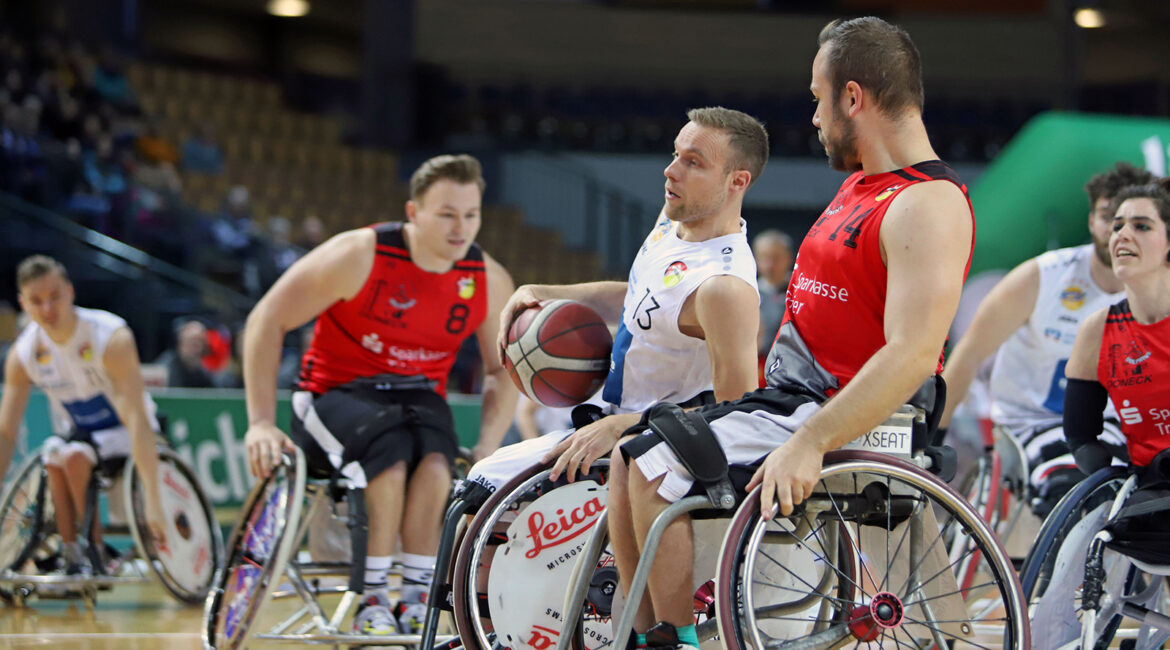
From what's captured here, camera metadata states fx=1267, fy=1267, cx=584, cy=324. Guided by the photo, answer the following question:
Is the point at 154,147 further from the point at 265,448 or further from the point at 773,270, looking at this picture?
the point at 265,448

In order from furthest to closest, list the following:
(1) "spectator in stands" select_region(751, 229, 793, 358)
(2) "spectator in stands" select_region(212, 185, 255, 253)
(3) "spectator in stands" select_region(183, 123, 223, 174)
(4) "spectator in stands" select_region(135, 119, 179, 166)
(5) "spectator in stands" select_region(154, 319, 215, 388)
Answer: (3) "spectator in stands" select_region(183, 123, 223, 174) → (4) "spectator in stands" select_region(135, 119, 179, 166) → (2) "spectator in stands" select_region(212, 185, 255, 253) → (5) "spectator in stands" select_region(154, 319, 215, 388) → (1) "spectator in stands" select_region(751, 229, 793, 358)

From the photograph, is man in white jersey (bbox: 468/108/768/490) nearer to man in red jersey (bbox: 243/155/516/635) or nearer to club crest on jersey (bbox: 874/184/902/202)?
club crest on jersey (bbox: 874/184/902/202)

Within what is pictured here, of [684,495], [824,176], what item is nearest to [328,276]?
[684,495]

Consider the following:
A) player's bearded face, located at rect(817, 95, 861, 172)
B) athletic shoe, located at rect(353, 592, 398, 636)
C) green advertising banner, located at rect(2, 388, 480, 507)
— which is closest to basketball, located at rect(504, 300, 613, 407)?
player's bearded face, located at rect(817, 95, 861, 172)

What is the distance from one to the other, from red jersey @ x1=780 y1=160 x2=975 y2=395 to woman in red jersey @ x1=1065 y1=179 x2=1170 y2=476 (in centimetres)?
123

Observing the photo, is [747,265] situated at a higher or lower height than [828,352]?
higher

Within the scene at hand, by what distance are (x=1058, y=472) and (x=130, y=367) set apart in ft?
12.8

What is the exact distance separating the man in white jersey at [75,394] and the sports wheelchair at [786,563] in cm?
286

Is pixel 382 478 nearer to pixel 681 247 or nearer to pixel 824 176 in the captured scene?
pixel 681 247

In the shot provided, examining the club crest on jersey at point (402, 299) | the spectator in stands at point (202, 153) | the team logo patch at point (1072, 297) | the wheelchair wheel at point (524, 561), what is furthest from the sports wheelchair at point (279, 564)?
the spectator in stands at point (202, 153)

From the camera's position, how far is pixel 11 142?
1178cm

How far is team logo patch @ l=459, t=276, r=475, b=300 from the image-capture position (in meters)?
4.52

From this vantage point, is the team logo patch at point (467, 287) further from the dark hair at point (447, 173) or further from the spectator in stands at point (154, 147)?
the spectator in stands at point (154, 147)

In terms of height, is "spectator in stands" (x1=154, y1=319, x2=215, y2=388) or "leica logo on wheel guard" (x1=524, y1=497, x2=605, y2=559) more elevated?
"spectator in stands" (x1=154, y1=319, x2=215, y2=388)
